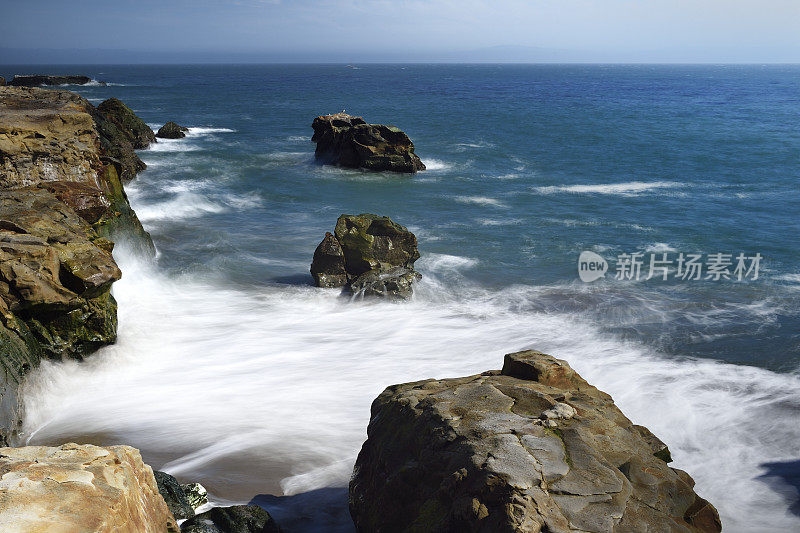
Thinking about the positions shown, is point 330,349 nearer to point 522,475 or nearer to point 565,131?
point 522,475

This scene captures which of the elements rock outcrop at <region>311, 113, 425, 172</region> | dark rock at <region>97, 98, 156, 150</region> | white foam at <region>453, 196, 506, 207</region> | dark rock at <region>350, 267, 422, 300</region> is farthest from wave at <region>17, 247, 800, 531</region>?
dark rock at <region>97, 98, 156, 150</region>

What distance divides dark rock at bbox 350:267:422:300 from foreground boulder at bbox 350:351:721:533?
7.69 meters

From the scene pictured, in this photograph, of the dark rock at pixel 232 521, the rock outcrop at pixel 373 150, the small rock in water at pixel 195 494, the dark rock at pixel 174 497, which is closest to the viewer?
the dark rock at pixel 232 521

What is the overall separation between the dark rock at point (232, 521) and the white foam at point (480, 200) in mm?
18742

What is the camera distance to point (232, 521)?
600cm

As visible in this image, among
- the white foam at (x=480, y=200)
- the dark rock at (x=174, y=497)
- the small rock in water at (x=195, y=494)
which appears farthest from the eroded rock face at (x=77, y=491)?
the white foam at (x=480, y=200)

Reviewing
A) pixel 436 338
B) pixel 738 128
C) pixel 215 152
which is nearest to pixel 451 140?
pixel 215 152

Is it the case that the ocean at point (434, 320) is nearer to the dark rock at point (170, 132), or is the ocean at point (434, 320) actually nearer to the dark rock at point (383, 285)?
the dark rock at point (383, 285)

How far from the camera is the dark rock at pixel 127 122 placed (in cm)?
3194

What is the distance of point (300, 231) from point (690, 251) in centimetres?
1156

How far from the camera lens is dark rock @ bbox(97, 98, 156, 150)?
31.9 metres

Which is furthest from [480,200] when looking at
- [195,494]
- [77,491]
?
[77,491]

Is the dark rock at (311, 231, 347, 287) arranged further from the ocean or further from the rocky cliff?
the rocky cliff

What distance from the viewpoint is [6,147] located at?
1277 centimetres
